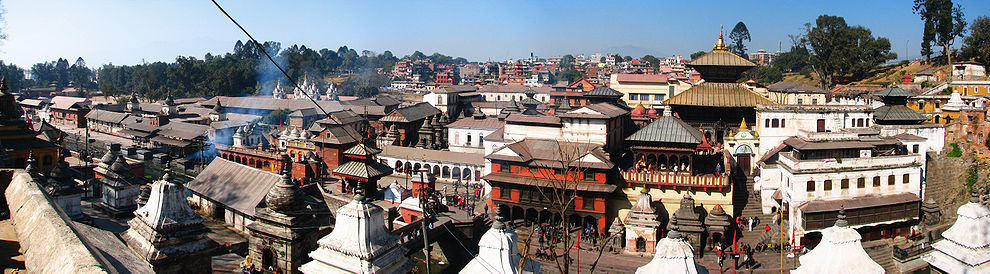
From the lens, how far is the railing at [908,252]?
22.7 metres

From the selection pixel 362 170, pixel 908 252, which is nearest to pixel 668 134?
pixel 908 252

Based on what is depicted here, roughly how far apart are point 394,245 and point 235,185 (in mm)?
11346

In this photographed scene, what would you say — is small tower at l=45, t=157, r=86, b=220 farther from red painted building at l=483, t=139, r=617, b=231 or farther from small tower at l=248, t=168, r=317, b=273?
red painted building at l=483, t=139, r=617, b=231

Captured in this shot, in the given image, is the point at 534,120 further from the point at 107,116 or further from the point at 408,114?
the point at 107,116

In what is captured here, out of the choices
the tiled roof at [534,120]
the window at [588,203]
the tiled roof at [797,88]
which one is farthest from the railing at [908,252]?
the tiled roof at [797,88]

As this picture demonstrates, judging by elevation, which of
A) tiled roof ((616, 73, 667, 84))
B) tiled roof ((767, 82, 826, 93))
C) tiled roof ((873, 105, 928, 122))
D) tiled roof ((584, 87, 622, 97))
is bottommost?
tiled roof ((873, 105, 928, 122))

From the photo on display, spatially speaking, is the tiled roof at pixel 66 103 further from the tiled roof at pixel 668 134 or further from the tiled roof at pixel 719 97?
the tiled roof at pixel 668 134

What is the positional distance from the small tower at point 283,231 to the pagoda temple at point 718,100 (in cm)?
2905

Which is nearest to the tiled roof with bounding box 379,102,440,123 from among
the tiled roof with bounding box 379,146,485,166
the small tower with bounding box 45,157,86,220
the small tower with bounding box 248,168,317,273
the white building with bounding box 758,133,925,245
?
the tiled roof with bounding box 379,146,485,166

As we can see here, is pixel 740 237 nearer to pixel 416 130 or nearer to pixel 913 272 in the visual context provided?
pixel 913 272

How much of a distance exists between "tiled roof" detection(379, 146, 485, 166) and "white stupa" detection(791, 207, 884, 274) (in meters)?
29.7

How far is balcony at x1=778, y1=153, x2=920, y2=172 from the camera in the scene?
24531mm

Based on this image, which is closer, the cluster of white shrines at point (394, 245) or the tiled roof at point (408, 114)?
the cluster of white shrines at point (394, 245)

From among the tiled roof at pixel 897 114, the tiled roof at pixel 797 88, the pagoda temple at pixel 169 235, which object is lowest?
the pagoda temple at pixel 169 235
